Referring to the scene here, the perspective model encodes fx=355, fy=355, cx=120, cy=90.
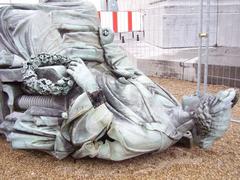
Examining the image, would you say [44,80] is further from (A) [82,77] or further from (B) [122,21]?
(B) [122,21]

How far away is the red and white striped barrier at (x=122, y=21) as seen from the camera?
6.70m

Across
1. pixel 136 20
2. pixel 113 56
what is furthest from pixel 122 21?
pixel 113 56

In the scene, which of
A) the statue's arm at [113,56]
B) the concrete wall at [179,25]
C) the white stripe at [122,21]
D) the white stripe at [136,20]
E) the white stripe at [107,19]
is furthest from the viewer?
the white stripe at [136,20]

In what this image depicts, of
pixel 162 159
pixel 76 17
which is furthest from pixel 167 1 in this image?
pixel 162 159

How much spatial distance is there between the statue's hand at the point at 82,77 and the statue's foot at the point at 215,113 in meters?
0.72

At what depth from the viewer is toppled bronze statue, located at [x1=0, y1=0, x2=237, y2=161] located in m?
2.25

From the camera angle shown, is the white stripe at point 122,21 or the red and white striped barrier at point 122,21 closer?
the red and white striped barrier at point 122,21

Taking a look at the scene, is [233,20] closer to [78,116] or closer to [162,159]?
[162,159]

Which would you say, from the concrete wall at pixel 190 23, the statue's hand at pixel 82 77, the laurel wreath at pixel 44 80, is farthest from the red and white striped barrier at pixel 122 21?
the statue's hand at pixel 82 77

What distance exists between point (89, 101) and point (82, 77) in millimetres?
169

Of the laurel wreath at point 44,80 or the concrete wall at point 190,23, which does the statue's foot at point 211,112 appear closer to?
the laurel wreath at point 44,80

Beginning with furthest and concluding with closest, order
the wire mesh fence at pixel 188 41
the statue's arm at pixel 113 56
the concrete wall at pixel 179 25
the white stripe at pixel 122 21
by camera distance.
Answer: the white stripe at pixel 122 21, the concrete wall at pixel 179 25, the wire mesh fence at pixel 188 41, the statue's arm at pixel 113 56

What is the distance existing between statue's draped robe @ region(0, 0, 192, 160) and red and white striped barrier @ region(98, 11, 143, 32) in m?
3.81

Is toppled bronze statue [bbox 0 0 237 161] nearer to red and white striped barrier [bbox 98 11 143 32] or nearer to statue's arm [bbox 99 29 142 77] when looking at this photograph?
statue's arm [bbox 99 29 142 77]
